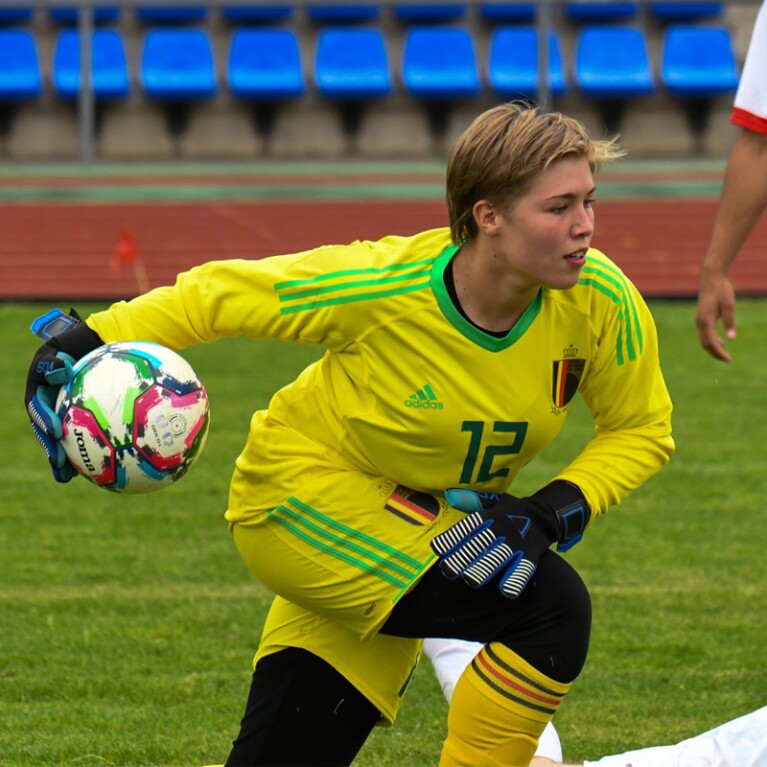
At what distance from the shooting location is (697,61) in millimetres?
23516

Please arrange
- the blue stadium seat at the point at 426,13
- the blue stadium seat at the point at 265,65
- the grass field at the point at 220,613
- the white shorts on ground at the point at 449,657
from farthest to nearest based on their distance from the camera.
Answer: the blue stadium seat at the point at 426,13 < the blue stadium seat at the point at 265,65 < the grass field at the point at 220,613 < the white shorts on ground at the point at 449,657

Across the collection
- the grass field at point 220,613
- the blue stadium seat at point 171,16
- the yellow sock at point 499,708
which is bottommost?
the blue stadium seat at point 171,16

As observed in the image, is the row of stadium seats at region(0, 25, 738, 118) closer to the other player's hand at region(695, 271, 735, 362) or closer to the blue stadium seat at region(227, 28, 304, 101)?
the blue stadium seat at region(227, 28, 304, 101)

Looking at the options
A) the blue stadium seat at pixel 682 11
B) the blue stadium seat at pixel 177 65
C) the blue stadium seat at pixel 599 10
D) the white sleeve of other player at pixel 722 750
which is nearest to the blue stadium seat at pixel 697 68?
the blue stadium seat at pixel 682 11

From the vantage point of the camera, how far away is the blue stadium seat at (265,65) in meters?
22.9

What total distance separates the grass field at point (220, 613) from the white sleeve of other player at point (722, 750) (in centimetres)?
63

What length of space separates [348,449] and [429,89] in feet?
65.3

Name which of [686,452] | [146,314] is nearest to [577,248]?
[146,314]

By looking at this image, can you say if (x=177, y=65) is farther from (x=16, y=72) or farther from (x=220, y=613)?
(x=220, y=613)

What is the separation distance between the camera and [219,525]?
6590mm

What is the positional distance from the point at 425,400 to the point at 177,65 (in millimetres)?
20811

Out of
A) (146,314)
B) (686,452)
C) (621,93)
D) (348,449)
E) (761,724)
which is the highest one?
(146,314)

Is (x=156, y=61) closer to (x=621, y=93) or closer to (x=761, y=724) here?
(x=621, y=93)

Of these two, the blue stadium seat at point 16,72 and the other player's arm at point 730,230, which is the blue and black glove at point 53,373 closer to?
the other player's arm at point 730,230
